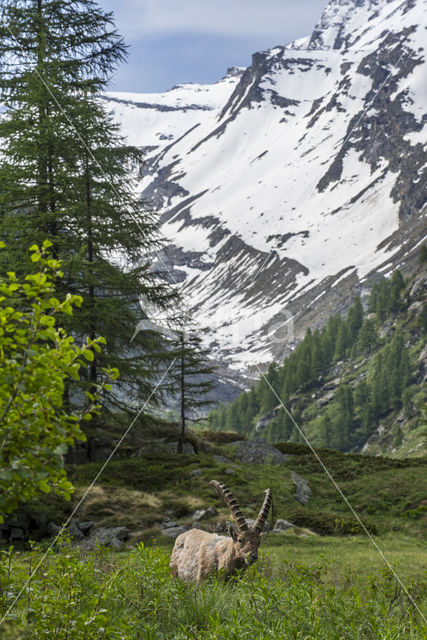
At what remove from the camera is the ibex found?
8016mm

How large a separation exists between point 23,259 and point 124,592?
13.4m

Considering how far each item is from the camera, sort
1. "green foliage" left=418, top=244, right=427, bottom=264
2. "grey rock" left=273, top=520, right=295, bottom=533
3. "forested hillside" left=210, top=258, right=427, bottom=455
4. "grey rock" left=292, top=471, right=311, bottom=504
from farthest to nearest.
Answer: "green foliage" left=418, top=244, right=427, bottom=264 → "forested hillside" left=210, top=258, right=427, bottom=455 → "grey rock" left=292, top=471, right=311, bottom=504 → "grey rock" left=273, top=520, right=295, bottom=533

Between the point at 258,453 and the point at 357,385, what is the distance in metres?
111

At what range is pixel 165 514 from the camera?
17875 millimetres

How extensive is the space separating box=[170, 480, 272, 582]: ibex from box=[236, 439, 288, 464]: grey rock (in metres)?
22.6

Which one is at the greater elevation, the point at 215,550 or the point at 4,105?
the point at 4,105

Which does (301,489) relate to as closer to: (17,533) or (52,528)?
(52,528)

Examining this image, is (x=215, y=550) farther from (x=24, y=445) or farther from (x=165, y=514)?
(x=165, y=514)

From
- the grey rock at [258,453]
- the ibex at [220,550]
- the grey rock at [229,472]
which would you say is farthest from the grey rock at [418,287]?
the ibex at [220,550]

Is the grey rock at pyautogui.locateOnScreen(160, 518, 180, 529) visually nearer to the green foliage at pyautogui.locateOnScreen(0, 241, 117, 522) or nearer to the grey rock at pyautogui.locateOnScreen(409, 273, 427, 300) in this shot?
the green foliage at pyautogui.locateOnScreen(0, 241, 117, 522)

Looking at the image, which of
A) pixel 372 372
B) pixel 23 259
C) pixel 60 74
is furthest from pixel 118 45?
pixel 372 372

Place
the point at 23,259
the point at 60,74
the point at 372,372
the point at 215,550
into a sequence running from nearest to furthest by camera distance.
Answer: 1. the point at 215,550
2. the point at 23,259
3. the point at 60,74
4. the point at 372,372

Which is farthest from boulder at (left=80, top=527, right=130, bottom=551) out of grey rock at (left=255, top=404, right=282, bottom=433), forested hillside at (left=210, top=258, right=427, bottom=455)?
grey rock at (left=255, top=404, right=282, bottom=433)

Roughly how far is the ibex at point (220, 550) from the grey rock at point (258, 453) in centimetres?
2259
